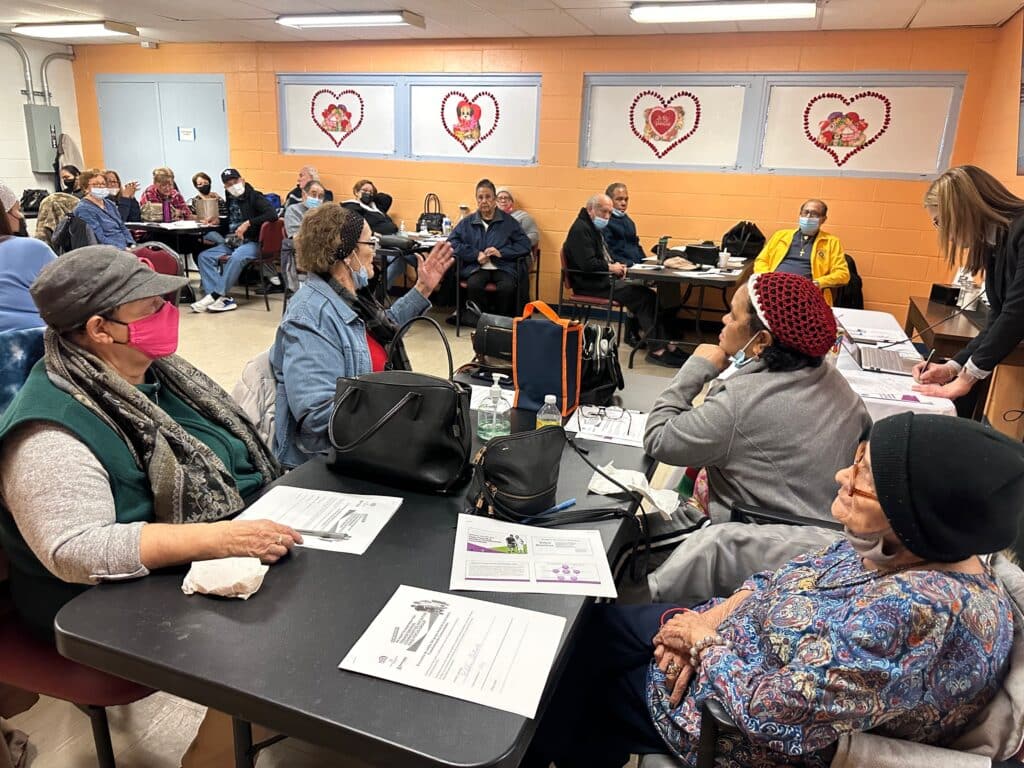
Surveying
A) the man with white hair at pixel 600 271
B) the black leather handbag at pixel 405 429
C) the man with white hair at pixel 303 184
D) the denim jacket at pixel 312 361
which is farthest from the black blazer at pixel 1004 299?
the man with white hair at pixel 303 184

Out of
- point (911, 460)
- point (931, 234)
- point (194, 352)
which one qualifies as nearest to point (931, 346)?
point (911, 460)

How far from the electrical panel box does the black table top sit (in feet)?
31.8

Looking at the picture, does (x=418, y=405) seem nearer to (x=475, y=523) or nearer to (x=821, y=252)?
(x=475, y=523)

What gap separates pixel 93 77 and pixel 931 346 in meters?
9.98

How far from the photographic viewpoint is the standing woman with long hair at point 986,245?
254cm

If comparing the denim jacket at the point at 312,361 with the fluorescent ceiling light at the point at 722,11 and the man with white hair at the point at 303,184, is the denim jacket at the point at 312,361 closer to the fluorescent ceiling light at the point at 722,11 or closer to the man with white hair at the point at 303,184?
the fluorescent ceiling light at the point at 722,11

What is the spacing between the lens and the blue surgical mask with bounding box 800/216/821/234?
5293mm

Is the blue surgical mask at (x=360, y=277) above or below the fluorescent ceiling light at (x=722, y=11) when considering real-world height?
below

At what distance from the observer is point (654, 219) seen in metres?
6.56

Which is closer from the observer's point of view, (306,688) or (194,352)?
(306,688)

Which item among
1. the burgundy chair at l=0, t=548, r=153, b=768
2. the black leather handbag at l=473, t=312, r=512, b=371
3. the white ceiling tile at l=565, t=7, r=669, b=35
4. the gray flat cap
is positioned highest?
the white ceiling tile at l=565, t=7, r=669, b=35

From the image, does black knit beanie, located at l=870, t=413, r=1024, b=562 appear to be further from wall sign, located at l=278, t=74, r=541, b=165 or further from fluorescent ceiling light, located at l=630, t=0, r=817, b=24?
wall sign, located at l=278, t=74, r=541, b=165

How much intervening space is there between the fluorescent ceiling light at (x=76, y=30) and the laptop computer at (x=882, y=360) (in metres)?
7.65

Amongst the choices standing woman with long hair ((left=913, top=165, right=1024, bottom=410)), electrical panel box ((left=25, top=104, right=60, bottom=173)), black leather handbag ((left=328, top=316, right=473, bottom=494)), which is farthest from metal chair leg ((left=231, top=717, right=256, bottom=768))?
electrical panel box ((left=25, top=104, right=60, bottom=173))
